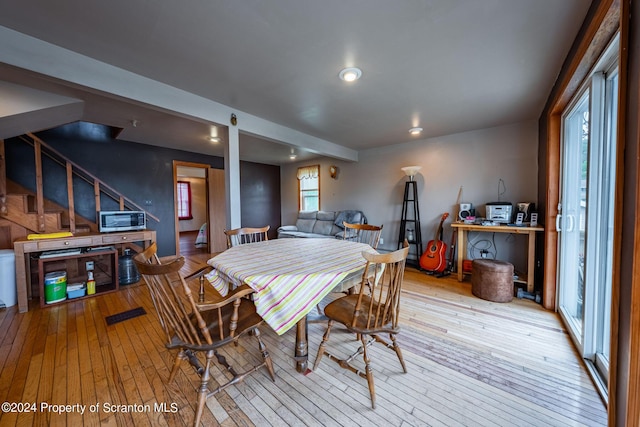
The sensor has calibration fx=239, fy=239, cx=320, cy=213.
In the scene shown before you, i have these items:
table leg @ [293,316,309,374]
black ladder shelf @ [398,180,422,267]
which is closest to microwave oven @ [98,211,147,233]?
table leg @ [293,316,309,374]

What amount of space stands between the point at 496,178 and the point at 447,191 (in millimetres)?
717

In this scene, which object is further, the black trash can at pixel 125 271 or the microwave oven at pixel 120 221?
the black trash can at pixel 125 271

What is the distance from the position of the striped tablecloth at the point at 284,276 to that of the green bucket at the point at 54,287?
2473 mm

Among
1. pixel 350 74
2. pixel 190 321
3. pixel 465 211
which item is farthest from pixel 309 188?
pixel 190 321

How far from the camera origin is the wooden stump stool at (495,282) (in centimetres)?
277

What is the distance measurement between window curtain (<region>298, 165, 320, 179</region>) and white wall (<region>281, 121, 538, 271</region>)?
0.23 meters

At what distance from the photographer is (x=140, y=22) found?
1540 mm

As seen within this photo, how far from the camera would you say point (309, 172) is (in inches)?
251

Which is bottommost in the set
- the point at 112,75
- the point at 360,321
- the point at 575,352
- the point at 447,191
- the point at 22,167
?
the point at 575,352

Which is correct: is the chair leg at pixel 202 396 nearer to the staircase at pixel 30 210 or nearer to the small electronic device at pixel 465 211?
the staircase at pixel 30 210

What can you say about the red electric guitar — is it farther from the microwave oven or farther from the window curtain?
the microwave oven

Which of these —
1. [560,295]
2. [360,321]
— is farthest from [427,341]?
[560,295]

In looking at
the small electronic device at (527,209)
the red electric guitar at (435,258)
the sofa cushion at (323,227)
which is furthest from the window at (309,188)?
the small electronic device at (527,209)

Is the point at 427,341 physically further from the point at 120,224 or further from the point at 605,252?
the point at 120,224
